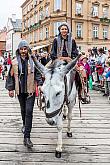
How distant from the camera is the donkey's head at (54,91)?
213 inches

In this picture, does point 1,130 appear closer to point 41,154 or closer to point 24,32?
point 41,154

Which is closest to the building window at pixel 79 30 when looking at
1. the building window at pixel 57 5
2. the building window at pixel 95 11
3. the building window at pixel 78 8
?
the building window at pixel 78 8

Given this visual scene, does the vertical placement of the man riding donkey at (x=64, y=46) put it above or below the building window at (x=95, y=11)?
below

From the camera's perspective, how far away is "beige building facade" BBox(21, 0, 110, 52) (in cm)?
5219

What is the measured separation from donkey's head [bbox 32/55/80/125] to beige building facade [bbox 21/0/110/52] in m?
45.6

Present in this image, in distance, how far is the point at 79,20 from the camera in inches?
2111

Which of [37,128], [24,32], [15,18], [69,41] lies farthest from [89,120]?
[15,18]

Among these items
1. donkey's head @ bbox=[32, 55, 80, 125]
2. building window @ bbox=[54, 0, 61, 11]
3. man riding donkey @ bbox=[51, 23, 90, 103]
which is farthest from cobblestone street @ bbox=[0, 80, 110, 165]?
building window @ bbox=[54, 0, 61, 11]

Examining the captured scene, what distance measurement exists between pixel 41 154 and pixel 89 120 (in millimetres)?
3088

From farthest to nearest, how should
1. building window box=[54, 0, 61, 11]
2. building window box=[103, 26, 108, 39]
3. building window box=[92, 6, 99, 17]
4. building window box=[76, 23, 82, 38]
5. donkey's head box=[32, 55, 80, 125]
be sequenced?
building window box=[103, 26, 108, 39] → building window box=[92, 6, 99, 17] → building window box=[76, 23, 82, 38] → building window box=[54, 0, 61, 11] → donkey's head box=[32, 55, 80, 125]

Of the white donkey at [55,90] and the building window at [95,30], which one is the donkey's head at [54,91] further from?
the building window at [95,30]

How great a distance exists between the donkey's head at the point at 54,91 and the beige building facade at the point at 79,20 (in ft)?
150

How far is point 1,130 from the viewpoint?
7.52m

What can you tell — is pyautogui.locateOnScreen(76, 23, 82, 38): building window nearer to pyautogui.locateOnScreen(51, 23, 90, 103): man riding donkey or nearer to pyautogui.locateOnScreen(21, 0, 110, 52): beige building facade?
pyautogui.locateOnScreen(21, 0, 110, 52): beige building facade
